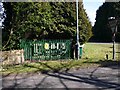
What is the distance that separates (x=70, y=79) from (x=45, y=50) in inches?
345

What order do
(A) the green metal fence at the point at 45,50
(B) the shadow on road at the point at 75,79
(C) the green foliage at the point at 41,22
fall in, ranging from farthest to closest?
(A) the green metal fence at the point at 45,50
(C) the green foliage at the point at 41,22
(B) the shadow on road at the point at 75,79

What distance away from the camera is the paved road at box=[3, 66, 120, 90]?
13336mm

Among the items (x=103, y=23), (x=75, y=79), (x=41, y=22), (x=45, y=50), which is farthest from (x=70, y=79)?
(x=103, y=23)

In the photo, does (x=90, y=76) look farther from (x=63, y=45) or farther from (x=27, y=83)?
(x=63, y=45)

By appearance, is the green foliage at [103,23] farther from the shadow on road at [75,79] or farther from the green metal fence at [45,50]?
the shadow on road at [75,79]

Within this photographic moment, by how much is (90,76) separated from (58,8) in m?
10.8

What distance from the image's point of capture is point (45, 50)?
23469mm

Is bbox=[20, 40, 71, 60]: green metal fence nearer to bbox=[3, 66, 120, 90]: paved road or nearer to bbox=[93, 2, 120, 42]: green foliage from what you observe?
bbox=[3, 66, 120, 90]: paved road

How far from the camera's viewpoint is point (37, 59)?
2322 centimetres

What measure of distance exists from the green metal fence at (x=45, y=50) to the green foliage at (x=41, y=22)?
0.95 metres

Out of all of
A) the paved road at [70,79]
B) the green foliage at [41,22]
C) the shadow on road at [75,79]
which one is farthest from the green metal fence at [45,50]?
the paved road at [70,79]

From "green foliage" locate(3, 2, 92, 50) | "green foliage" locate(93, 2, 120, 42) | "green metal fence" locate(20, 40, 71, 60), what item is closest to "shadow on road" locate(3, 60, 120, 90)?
"green metal fence" locate(20, 40, 71, 60)

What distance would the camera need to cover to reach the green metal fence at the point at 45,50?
2323cm

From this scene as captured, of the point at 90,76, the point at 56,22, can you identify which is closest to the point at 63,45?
the point at 56,22
